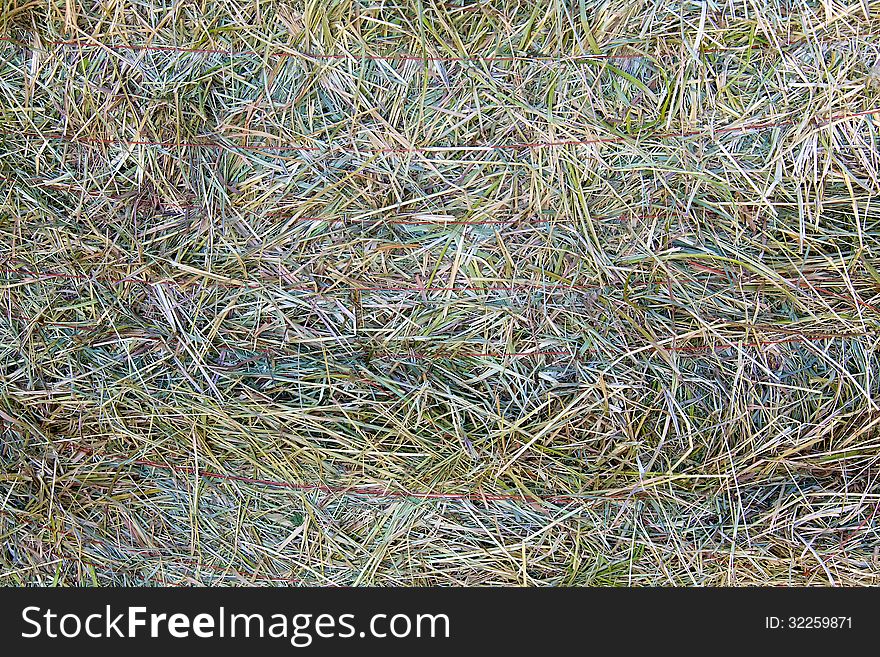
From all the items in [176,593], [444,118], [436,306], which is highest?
[444,118]

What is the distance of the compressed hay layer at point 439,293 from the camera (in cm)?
125

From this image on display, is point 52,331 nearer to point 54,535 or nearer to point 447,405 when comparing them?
point 54,535

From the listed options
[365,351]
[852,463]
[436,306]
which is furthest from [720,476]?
[365,351]

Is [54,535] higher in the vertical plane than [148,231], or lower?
lower

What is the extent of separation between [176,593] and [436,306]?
848 mm

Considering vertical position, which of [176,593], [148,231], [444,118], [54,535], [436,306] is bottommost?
[176,593]

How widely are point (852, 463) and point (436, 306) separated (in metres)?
0.95

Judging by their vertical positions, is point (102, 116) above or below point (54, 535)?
above

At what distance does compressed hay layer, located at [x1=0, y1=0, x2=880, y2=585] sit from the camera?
1.25 meters

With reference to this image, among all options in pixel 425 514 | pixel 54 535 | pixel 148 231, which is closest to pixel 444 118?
pixel 148 231

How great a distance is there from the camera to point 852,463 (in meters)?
1.24

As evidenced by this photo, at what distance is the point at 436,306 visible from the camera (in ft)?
4.25

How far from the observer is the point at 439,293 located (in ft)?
4.26

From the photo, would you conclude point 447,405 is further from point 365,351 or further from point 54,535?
point 54,535
